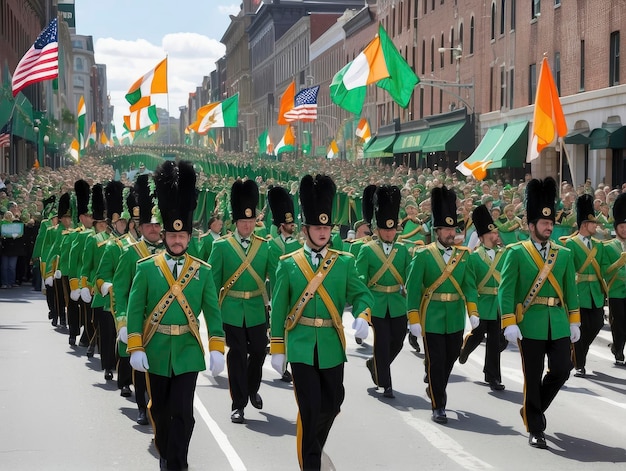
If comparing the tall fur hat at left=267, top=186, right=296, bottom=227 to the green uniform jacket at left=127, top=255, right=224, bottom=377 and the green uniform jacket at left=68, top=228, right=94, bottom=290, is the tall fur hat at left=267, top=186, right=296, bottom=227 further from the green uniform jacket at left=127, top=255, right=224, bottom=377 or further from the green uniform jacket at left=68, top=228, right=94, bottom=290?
the green uniform jacket at left=68, top=228, right=94, bottom=290

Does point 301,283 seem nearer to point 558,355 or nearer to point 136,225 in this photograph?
point 558,355

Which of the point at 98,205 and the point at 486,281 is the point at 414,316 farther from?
the point at 98,205

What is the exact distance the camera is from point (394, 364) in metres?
14.9

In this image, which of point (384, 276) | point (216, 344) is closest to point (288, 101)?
point (384, 276)

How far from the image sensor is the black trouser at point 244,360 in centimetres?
1112

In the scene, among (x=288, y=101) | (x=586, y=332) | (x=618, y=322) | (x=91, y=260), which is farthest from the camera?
(x=288, y=101)

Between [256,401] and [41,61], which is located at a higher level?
[41,61]

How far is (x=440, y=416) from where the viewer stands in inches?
432

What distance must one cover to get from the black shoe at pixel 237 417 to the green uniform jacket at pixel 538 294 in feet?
8.27

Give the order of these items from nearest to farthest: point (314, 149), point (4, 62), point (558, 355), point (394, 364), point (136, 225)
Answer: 1. point (558, 355)
2. point (136, 225)
3. point (394, 364)
4. point (4, 62)
5. point (314, 149)

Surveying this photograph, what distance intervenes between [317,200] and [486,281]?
221 inches

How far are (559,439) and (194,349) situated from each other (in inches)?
137

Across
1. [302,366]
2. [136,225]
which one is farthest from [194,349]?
[136,225]

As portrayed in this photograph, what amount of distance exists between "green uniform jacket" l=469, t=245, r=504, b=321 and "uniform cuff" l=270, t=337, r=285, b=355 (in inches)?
214
